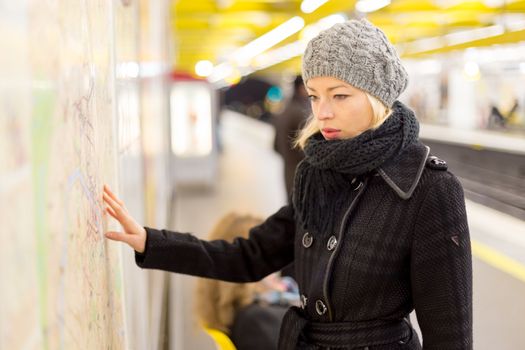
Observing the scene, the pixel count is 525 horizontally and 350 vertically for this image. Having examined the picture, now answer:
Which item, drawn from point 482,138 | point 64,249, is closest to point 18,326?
point 64,249

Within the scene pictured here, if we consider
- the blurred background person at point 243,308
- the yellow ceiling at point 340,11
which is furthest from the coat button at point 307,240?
the yellow ceiling at point 340,11

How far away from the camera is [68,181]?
989mm

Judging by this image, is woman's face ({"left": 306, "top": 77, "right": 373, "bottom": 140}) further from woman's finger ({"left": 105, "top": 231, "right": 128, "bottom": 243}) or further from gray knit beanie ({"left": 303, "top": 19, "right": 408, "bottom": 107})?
woman's finger ({"left": 105, "top": 231, "right": 128, "bottom": 243})

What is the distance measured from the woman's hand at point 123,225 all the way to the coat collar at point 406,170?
25.7 inches

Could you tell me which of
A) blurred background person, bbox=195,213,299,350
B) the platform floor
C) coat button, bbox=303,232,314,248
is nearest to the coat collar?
coat button, bbox=303,232,314,248

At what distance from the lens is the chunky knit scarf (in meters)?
1.63

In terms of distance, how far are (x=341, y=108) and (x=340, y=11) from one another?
905 cm

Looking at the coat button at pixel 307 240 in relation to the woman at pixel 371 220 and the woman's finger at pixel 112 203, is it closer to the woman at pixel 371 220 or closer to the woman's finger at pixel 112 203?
the woman at pixel 371 220

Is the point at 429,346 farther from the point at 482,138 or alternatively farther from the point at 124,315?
the point at 482,138

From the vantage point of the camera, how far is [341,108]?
1.65 meters

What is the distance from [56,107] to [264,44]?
62.3 ft

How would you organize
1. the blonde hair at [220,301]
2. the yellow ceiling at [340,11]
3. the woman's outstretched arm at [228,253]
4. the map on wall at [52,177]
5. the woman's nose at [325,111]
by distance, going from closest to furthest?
the map on wall at [52,177]
the woman's nose at [325,111]
the woman's outstretched arm at [228,253]
the blonde hair at [220,301]
the yellow ceiling at [340,11]

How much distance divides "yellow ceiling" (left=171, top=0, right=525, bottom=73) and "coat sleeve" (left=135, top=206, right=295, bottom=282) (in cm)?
413

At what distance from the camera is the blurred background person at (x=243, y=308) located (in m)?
2.88
